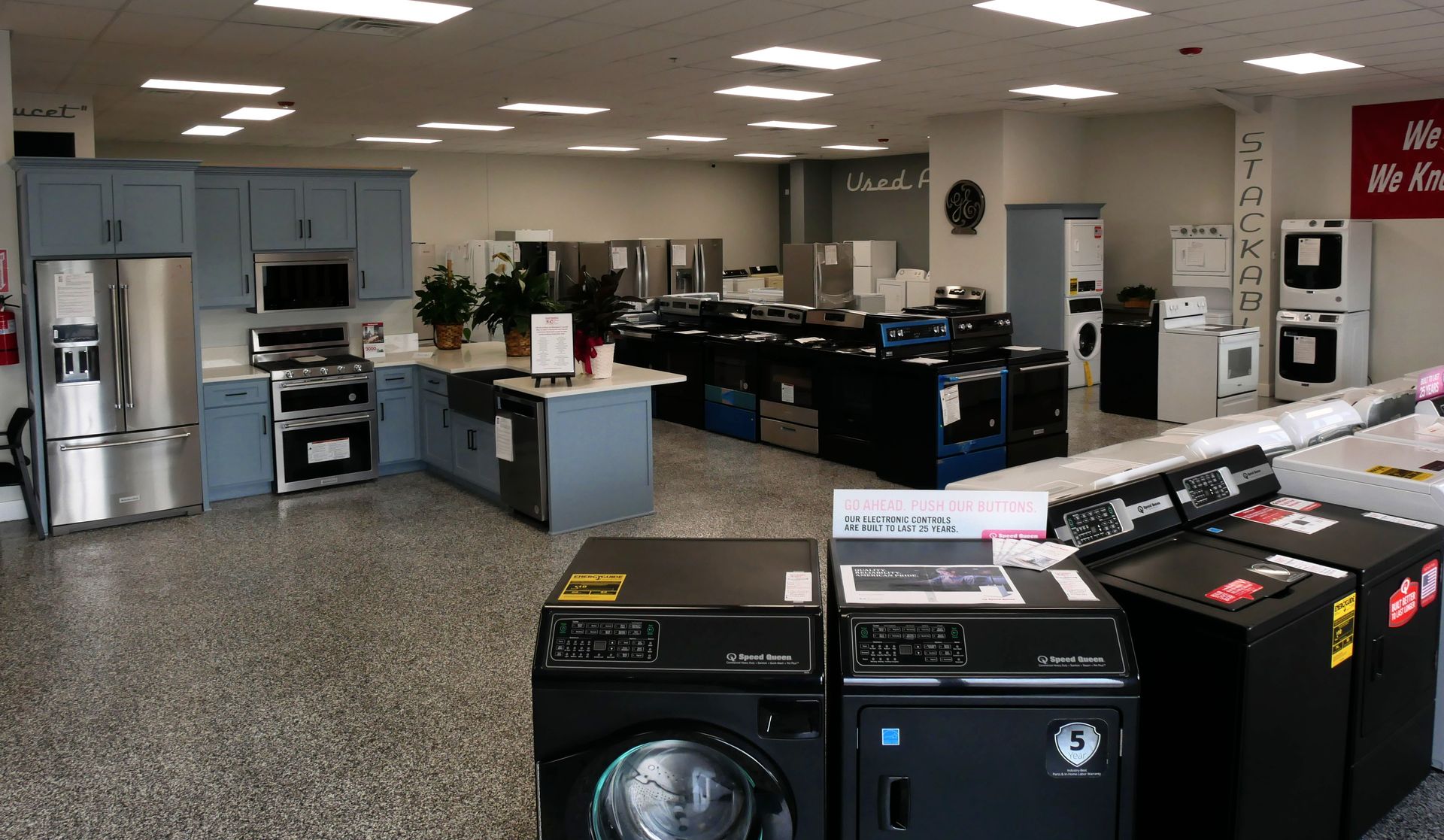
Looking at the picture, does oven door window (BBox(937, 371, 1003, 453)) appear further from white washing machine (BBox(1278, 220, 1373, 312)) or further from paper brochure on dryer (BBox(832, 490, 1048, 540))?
white washing machine (BBox(1278, 220, 1373, 312))

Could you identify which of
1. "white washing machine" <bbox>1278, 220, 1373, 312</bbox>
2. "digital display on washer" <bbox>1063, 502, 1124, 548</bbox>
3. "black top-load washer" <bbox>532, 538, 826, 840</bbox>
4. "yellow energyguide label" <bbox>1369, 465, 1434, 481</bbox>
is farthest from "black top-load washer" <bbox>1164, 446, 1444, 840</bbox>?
"white washing machine" <bbox>1278, 220, 1373, 312</bbox>

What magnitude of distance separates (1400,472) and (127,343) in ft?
20.4

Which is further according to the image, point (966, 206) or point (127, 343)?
point (966, 206)

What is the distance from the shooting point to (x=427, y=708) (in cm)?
366

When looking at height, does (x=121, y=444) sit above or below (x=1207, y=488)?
below

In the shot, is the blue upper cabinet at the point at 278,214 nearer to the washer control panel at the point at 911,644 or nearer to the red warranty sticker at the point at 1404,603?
the washer control panel at the point at 911,644

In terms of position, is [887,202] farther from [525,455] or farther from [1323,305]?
[525,455]

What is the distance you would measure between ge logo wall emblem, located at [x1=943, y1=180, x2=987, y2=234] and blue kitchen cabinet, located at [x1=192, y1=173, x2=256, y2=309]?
21.7 feet

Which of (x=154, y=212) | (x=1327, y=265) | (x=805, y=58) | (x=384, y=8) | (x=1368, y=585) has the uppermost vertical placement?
(x=805, y=58)

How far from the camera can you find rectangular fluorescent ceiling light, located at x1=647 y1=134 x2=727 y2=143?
461 inches

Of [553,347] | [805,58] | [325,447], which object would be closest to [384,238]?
[325,447]

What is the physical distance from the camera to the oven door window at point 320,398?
6785 mm

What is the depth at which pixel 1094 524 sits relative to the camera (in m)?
2.47

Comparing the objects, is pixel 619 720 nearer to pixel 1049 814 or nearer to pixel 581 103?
pixel 1049 814
